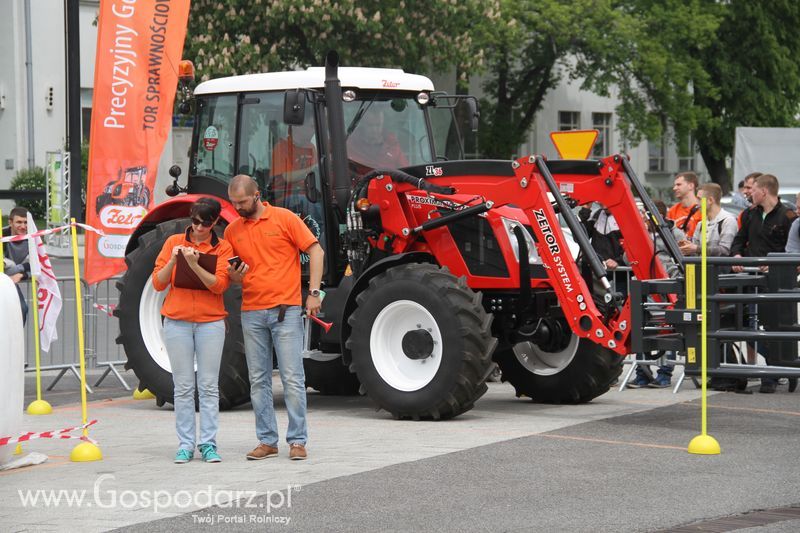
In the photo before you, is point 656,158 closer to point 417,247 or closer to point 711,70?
point 711,70

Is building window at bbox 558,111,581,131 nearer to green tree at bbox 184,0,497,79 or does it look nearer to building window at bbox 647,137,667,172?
building window at bbox 647,137,667,172

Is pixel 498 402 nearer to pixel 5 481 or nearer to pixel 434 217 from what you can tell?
pixel 434 217

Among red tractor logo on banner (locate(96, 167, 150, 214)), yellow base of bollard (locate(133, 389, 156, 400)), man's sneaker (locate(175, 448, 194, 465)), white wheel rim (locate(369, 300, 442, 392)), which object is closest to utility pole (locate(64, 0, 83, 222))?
red tractor logo on banner (locate(96, 167, 150, 214))

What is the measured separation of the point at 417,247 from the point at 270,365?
2.84m

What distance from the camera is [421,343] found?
11.4 m

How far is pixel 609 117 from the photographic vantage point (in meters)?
53.3

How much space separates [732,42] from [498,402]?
1388 inches

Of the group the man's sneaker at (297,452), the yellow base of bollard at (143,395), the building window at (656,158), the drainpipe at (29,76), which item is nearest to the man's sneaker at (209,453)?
the man's sneaker at (297,452)

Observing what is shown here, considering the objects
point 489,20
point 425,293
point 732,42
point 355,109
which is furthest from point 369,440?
point 732,42

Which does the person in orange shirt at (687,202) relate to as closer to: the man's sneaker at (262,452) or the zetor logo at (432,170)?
the zetor logo at (432,170)

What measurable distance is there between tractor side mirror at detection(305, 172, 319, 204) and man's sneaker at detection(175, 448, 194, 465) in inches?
138

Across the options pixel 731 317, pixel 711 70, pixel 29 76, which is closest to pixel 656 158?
pixel 711 70

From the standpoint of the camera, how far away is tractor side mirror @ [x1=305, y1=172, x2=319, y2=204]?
40.8ft

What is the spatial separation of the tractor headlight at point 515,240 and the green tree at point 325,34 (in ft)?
57.8
